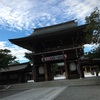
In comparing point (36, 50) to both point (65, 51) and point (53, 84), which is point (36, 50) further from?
point (53, 84)

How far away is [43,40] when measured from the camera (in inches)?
1164

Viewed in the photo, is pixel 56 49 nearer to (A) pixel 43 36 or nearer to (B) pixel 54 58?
(B) pixel 54 58

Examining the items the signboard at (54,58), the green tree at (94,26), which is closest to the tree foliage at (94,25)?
the green tree at (94,26)

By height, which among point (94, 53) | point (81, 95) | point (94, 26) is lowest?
point (81, 95)

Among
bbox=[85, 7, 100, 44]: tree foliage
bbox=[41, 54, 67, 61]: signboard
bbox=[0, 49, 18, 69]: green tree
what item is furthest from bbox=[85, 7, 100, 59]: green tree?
bbox=[0, 49, 18, 69]: green tree

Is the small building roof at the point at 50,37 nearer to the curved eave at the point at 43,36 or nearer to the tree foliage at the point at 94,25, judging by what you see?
the curved eave at the point at 43,36

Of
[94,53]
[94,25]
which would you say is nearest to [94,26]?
[94,25]

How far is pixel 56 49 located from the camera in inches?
1144

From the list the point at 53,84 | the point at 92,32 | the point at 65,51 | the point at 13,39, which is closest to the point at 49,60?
the point at 65,51

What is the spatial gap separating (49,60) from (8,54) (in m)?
6.11

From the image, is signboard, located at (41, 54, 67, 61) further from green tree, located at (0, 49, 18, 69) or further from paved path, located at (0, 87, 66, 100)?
paved path, located at (0, 87, 66, 100)

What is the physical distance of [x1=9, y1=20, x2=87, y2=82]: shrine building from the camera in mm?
27531

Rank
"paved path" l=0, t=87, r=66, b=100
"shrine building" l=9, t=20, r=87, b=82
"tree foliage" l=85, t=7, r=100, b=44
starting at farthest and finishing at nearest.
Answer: "shrine building" l=9, t=20, r=87, b=82, "tree foliage" l=85, t=7, r=100, b=44, "paved path" l=0, t=87, r=66, b=100

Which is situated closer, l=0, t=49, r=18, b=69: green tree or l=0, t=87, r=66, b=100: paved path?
l=0, t=87, r=66, b=100: paved path
